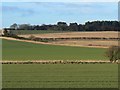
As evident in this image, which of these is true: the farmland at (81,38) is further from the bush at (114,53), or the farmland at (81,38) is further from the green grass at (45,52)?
the bush at (114,53)

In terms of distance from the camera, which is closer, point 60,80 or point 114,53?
point 60,80

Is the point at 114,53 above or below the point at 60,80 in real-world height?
below

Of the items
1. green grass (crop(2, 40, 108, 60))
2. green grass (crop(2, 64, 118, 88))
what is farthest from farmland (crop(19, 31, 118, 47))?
green grass (crop(2, 64, 118, 88))

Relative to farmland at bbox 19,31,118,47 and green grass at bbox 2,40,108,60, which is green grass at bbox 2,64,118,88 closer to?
green grass at bbox 2,40,108,60

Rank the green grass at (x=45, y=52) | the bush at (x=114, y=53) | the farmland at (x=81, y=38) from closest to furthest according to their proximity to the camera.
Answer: the bush at (x=114, y=53) < the green grass at (x=45, y=52) < the farmland at (x=81, y=38)

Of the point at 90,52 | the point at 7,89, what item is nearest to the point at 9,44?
the point at 90,52

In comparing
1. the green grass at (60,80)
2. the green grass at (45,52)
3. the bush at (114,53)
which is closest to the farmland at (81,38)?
the green grass at (45,52)

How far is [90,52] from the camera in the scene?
62719 millimetres

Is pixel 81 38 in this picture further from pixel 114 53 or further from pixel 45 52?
pixel 114 53

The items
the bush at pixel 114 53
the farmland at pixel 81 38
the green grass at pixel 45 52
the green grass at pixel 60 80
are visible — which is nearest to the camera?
the green grass at pixel 60 80

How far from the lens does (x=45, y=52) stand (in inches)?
2532

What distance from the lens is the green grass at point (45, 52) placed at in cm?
5825

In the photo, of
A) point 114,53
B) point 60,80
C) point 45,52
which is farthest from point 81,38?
point 60,80

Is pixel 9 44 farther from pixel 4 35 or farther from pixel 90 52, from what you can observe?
pixel 90 52
